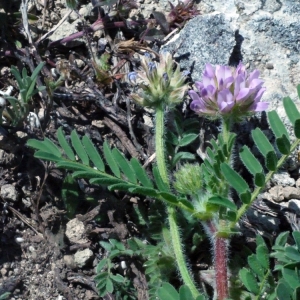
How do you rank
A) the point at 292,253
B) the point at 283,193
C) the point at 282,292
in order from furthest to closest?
1. the point at 283,193
2. the point at 292,253
3. the point at 282,292

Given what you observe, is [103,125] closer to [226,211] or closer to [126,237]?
[126,237]

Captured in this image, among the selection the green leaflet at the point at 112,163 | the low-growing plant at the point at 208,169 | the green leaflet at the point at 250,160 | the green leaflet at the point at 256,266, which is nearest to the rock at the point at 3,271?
the low-growing plant at the point at 208,169

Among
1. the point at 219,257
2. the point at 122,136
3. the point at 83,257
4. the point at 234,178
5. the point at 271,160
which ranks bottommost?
the point at 83,257

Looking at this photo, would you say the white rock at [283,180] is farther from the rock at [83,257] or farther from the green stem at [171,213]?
the rock at [83,257]

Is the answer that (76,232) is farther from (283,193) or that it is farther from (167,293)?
(283,193)

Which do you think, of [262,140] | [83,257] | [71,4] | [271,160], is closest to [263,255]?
[271,160]

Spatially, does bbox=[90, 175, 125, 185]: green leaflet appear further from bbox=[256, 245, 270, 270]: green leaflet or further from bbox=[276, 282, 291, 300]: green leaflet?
bbox=[276, 282, 291, 300]: green leaflet

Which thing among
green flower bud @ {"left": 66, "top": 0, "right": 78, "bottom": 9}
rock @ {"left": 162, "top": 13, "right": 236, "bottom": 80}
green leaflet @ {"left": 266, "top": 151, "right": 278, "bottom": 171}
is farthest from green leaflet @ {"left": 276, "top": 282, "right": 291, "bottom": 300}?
green flower bud @ {"left": 66, "top": 0, "right": 78, "bottom": 9}
